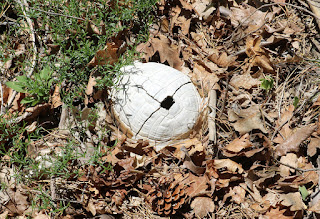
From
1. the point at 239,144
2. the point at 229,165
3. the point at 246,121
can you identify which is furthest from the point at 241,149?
the point at 246,121

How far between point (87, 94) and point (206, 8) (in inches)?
71.0

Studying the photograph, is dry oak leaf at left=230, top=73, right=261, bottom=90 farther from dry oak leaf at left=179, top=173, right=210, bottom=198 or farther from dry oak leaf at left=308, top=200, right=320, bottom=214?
dry oak leaf at left=308, top=200, right=320, bottom=214

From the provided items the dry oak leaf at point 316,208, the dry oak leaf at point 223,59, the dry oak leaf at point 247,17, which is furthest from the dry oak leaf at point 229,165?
the dry oak leaf at point 247,17

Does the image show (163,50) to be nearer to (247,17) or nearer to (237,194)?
(247,17)

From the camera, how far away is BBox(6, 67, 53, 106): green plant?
3.04 metres

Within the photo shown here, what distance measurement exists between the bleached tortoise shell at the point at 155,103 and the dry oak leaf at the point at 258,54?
84cm

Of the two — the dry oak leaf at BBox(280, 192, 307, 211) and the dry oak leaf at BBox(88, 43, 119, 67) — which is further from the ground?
the dry oak leaf at BBox(88, 43, 119, 67)

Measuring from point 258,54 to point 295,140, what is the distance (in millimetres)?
1040

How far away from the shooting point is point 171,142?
3037 mm

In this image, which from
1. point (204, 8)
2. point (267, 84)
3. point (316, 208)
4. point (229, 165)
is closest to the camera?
point (316, 208)

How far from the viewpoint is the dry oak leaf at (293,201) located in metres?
2.61

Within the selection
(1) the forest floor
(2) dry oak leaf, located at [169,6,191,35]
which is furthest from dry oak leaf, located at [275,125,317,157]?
(2) dry oak leaf, located at [169,6,191,35]

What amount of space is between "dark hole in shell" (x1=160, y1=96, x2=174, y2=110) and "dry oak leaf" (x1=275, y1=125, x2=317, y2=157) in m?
1.12

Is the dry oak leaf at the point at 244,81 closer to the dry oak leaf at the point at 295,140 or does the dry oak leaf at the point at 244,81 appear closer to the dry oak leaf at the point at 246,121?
the dry oak leaf at the point at 246,121
